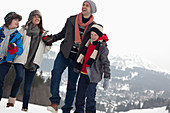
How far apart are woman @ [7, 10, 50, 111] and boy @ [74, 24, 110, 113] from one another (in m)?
0.96

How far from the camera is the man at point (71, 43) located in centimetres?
448

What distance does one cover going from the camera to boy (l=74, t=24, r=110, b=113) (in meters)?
4.36

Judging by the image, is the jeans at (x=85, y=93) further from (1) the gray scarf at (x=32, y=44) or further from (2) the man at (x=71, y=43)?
(1) the gray scarf at (x=32, y=44)

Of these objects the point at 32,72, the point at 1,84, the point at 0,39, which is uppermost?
the point at 0,39

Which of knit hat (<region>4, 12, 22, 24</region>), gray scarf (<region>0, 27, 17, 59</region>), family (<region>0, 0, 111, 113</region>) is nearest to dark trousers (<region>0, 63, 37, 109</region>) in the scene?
family (<region>0, 0, 111, 113</region>)

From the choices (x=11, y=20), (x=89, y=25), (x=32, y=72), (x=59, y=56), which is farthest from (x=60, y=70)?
(x=11, y=20)

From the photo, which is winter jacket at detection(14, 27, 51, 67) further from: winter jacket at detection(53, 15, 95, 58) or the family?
winter jacket at detection(53, 15, 95, 58)

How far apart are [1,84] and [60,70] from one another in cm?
129

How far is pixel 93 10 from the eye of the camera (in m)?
4.66

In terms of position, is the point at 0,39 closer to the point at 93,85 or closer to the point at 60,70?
the point at 60,70

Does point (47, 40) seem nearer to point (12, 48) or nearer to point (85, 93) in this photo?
point (12, 48)

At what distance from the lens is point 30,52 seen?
4.49m

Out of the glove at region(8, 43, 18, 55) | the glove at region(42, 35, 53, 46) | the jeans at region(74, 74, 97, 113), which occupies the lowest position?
the jeans at region(74, 74, 97, 113)

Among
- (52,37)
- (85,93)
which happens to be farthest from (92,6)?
(85,93)
